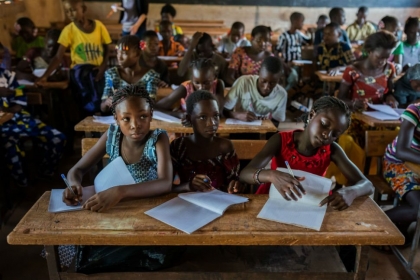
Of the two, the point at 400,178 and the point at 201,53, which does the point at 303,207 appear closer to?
the point at 400,178

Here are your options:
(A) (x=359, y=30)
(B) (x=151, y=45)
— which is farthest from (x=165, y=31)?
(A) (x=359, y=30)

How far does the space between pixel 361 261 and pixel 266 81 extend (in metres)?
1.74

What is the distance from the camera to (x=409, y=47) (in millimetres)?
5105

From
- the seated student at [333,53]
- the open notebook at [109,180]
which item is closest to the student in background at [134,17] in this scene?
the seated student at [333,53]

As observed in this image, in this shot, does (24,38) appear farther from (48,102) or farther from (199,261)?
(199,261)

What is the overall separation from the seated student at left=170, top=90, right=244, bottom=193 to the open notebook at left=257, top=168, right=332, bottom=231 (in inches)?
19.6

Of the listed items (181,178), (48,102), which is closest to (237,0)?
(48,102)

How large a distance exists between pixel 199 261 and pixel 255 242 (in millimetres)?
427

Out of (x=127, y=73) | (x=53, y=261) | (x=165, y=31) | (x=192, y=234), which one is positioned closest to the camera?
(x=192, y=234)

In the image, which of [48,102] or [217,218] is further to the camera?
[48,102]

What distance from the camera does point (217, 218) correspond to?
4.33 feet

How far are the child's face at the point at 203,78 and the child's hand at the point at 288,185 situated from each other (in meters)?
1.35

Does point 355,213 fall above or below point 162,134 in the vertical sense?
below

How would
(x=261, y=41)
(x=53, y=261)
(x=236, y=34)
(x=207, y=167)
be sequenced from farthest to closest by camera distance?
1. (x=236, y=34)
2. (x=261, y=41)
3. (x=207, y=167)
4. (x=53, y=261)
